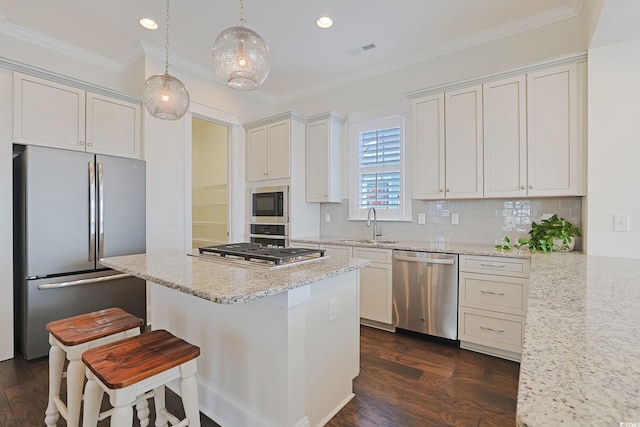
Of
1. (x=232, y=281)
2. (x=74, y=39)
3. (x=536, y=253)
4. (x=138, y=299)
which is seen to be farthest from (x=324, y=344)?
(x=74, y=39)

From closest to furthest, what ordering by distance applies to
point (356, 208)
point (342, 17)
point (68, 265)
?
point (68, 265), point (342, 17), point (356, 208)

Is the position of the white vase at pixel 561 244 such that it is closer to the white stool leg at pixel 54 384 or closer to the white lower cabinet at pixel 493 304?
the white lower cabinet at pixel 493 304

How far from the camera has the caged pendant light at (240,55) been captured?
5.73 feet

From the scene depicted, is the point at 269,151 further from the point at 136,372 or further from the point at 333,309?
the point at 136,372

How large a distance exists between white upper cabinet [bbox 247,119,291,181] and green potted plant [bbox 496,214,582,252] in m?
2.67

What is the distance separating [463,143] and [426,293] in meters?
1.48

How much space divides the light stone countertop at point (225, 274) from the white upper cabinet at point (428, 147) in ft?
5.45

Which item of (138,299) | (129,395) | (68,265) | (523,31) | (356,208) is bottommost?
(138,299)

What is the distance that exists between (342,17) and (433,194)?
6.25ft

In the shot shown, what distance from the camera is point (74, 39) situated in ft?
10.6

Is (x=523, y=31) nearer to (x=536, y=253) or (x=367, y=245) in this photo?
(x=536, y=253)

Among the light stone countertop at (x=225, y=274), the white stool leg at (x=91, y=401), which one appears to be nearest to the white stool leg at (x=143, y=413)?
the white stool leg at (x=91, y=401)

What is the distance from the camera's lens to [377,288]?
3.21 m

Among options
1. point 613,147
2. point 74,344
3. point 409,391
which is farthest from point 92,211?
point 613,147
